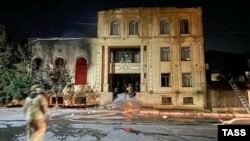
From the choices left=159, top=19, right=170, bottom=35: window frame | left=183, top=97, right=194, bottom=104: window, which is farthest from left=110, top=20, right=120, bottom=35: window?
left=183, top=97, right=194, bottom=104: window

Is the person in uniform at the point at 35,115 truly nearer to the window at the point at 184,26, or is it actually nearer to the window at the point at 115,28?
the window at the point at 115,28

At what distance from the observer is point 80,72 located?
31250 millimetres

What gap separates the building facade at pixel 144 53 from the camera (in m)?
29.9

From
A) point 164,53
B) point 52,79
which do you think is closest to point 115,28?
point 164,53

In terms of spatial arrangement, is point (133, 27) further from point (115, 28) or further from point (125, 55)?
point (125, 55)

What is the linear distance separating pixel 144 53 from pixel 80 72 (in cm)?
786

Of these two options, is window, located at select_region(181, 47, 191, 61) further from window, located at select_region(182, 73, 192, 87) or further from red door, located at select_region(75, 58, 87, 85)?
red door, located at select_region(75, 58, 87, 85)

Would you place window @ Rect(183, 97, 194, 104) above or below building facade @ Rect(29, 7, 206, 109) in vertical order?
below

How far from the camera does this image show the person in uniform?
26.9ft

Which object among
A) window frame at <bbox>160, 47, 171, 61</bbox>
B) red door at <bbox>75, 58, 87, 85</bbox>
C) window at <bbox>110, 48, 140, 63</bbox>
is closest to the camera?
window frame at <bbox>160, 47, 171, 61</bbox>

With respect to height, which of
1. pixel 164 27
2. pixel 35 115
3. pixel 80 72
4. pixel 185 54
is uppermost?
pixel 164 27

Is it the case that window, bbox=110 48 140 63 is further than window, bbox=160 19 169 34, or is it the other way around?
window, bbox=110 48 140 63

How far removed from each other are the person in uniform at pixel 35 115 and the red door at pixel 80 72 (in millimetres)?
22784

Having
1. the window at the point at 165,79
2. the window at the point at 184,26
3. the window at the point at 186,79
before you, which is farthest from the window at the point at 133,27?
the window at the point at 186,79
